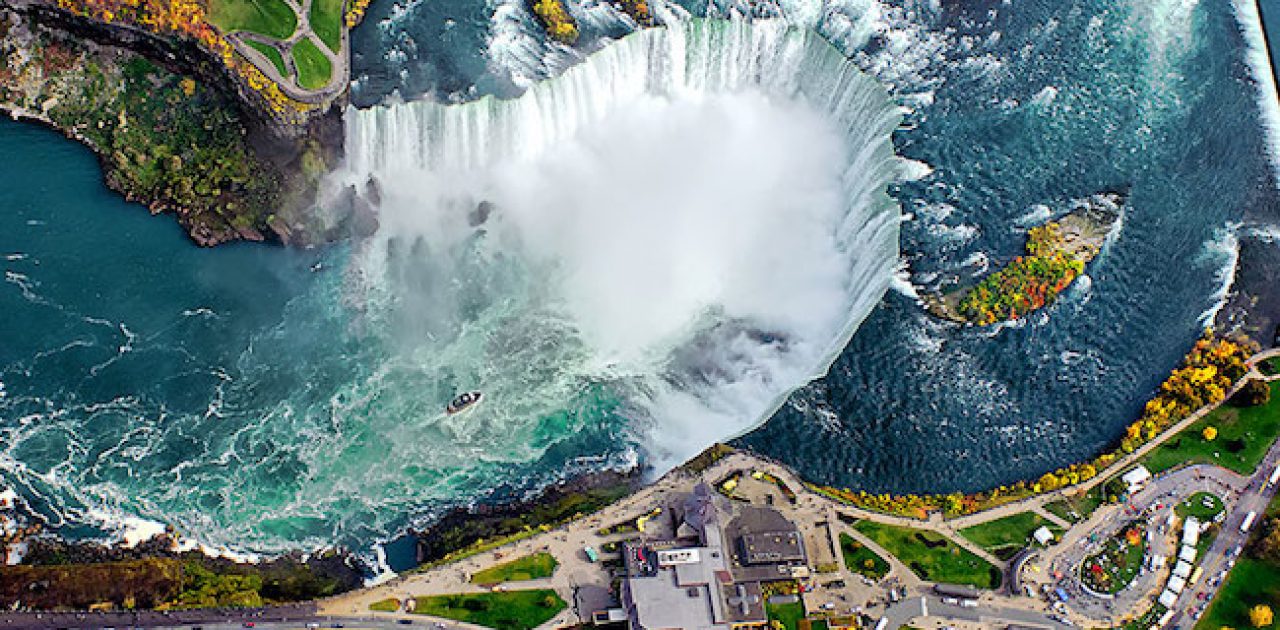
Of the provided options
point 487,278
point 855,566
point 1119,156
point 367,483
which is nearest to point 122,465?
point 367,483

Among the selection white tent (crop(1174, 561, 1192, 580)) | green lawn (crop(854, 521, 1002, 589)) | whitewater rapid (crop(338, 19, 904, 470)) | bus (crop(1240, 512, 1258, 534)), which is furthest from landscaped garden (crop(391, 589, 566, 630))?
bus (crop(1240, 512, 1258, 534))

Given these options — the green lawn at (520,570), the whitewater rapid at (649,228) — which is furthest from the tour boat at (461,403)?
the green lawn at (520,570)

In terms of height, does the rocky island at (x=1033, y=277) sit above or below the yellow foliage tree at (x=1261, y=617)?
above

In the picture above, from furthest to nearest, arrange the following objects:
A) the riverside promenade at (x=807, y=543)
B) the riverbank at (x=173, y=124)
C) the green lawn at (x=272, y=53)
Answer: the green lawn at (x=272, y=53)
the riverbank at (x=173, y=124)
the riverside promenade at (x=807, y=543)

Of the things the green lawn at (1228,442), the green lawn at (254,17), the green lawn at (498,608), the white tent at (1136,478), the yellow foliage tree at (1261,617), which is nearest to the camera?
the green lawn at (498,608)

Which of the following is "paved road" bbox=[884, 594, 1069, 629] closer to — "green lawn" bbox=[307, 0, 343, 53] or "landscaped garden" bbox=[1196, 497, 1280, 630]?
"landscaped garden" bbox=[1196, 497, 1280, 630]

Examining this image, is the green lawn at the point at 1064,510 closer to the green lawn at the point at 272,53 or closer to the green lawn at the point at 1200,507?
the green lawn at the point at 1200,507
